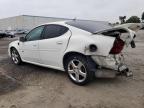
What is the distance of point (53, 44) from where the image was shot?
5.55 metres

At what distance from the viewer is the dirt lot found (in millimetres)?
4098

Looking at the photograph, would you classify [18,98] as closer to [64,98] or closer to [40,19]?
[64,98]

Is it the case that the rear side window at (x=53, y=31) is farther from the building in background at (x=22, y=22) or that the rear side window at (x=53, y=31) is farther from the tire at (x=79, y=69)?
the building in background at (x=22, y=22)

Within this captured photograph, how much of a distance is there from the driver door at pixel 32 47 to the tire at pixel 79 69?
4.60ft

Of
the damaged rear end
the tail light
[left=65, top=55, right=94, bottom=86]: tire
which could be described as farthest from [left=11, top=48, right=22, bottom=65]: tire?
the tail light

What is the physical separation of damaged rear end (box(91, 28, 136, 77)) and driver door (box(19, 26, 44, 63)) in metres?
2.20

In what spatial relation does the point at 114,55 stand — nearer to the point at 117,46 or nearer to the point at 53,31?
the point at 117,46

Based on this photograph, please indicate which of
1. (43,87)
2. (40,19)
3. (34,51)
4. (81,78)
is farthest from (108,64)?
(40,19)

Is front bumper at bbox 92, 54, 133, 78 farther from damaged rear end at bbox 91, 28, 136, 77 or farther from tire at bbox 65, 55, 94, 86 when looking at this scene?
tire at bbox 65, 55, 94, 86

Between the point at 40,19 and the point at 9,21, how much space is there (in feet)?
36.7

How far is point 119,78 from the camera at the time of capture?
18.4 ft

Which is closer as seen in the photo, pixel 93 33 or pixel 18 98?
pixel 18 98

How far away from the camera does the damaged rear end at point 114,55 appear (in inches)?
181

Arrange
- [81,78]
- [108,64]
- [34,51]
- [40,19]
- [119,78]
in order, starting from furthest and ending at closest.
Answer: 1. [40,19]
2. [34,51]
3. [119,78]
4. [81,78]
5. [108,64]
